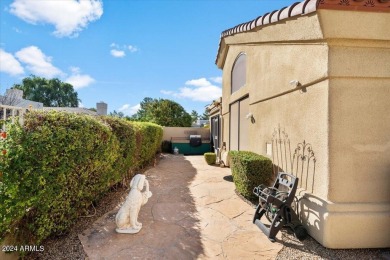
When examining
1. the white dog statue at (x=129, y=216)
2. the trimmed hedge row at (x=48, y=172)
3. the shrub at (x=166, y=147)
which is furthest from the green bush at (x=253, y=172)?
the shrub at (x=166, y=147)

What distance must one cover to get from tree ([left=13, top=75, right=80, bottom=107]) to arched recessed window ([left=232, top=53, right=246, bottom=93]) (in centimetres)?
6061

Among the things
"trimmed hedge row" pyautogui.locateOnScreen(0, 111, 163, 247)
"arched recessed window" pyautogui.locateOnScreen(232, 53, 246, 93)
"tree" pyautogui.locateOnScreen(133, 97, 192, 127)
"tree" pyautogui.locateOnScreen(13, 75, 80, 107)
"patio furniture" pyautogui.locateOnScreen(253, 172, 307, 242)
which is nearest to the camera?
"trimmed hedge row" pyautogui.locateOnScreen(0, 111, 163, 247)

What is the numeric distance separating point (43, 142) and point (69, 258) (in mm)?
1945

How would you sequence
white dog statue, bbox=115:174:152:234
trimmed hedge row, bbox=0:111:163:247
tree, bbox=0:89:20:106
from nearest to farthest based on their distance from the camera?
trimmed hedge row, bbox=0:111:163:247 < white dog statue, bbox=115:174:152:234 < tree, bbox=0:89:20:106

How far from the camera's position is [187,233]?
4508 millimetres

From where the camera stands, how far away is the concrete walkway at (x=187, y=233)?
377 centimetres

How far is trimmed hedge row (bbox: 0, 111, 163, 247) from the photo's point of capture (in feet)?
9.54

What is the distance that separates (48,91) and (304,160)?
6851 centimetres

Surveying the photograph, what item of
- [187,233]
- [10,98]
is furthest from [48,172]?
[10,98]

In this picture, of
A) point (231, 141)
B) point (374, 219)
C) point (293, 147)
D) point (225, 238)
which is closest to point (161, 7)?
point (231, 141)

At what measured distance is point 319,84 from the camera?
13.9ft

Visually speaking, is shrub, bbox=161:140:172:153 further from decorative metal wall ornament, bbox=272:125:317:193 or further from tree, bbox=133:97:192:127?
decorative metal wall ornament, bbox=272:125:317:193

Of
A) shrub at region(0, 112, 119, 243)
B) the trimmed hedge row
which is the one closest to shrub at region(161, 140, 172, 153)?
the trimmed hedge row

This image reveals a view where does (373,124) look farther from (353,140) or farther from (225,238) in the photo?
(225,238)
